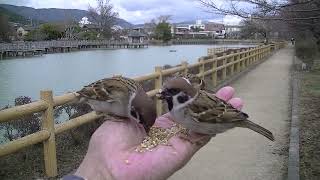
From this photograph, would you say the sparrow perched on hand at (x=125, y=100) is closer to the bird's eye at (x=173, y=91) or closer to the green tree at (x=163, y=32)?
the bird's eye at (x=173, y=91)

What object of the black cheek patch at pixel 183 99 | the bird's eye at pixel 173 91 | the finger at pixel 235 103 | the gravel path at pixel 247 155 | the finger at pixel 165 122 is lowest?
the gravel path at pixel 247 155

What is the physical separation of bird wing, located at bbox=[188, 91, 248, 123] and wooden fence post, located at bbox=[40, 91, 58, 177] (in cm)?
326

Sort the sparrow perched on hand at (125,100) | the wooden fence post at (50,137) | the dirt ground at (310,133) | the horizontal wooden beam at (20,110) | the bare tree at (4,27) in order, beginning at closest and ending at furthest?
the bare tree at (4,27) < the sparrow perched on hand at (125,100) < the horizontal wooden beam at (20,110) < the wooden fence post at (50,137) < the dirt ground at (310,133)

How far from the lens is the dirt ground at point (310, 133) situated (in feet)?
22.8

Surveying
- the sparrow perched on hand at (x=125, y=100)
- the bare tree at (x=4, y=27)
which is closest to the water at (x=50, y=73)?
the sparrow perched on hand at (x=125, y=100)

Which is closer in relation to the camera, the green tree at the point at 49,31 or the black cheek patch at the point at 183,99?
the black cheek patch at the point at 183,99

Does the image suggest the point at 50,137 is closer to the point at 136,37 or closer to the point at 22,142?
the point at 22,142

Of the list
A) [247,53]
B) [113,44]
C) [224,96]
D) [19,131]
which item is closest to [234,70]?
[247,53]

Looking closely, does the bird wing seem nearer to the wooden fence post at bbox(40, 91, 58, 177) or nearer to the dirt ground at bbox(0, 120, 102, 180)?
the wooden fence post at bbox(40, 91, 58, 177)

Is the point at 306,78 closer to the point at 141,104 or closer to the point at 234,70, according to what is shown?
the point at 234,70

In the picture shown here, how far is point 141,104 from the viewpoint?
2.93 meters

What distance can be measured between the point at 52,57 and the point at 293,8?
4362cm

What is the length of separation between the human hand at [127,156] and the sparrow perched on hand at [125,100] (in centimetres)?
7

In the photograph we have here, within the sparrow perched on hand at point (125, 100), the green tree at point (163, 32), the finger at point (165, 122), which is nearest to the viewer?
the sparrow perched on hand at point (125, 100)
